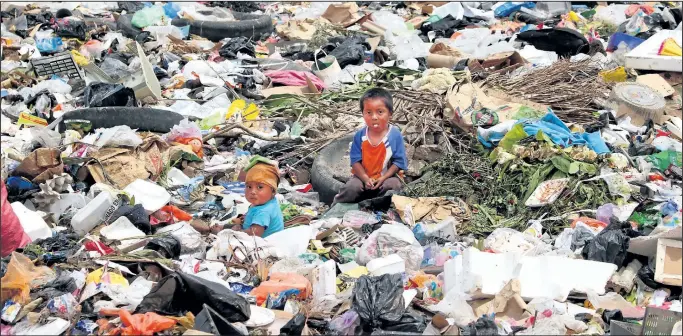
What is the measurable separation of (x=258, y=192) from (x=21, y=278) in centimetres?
138

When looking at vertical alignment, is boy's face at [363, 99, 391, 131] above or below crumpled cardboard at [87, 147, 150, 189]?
above

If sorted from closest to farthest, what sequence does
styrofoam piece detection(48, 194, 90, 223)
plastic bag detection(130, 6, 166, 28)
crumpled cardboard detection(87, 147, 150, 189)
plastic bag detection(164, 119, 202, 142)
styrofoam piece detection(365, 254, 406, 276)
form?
styrofoam piece detection(365, 254, 406, 276) → styrofoam piece detection(48, 194, 90, 223) → crumpled cardboard detection(87, 147, 150, 189) → plastic bag detection(164, 119, 202, 142) → plastic bag detection(130, 6, 166, 28)

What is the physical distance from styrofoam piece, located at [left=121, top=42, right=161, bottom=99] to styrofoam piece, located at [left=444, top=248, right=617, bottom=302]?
407 centimetres

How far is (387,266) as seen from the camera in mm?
4766

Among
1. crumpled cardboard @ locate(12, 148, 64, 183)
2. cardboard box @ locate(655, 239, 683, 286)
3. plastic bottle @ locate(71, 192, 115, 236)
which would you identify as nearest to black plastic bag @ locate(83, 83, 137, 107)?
crumpled cardboard @ locate(12, 148, 64, 183)

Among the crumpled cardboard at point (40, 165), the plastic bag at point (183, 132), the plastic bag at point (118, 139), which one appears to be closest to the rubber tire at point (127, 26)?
the plastic bag at point (183, 132)

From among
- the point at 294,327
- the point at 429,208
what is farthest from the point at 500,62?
the point at 294,327

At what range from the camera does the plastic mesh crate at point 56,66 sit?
869cm

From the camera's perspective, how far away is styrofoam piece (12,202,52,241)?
521 centimetres

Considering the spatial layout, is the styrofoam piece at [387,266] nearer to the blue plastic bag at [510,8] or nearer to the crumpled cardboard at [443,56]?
the crumpled cardboard at [443,56]

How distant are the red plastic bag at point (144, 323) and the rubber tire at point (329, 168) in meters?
2.52

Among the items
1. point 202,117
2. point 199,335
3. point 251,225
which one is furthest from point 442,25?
point 199,335

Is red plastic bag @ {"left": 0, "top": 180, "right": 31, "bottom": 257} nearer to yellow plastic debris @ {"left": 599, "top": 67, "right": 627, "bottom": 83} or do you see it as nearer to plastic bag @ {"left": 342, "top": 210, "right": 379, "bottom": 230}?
plastic bag @ {"left": 342, "top": 210, "right": 379, "bottom": 230}

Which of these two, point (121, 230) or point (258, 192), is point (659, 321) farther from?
point (121, 230)
